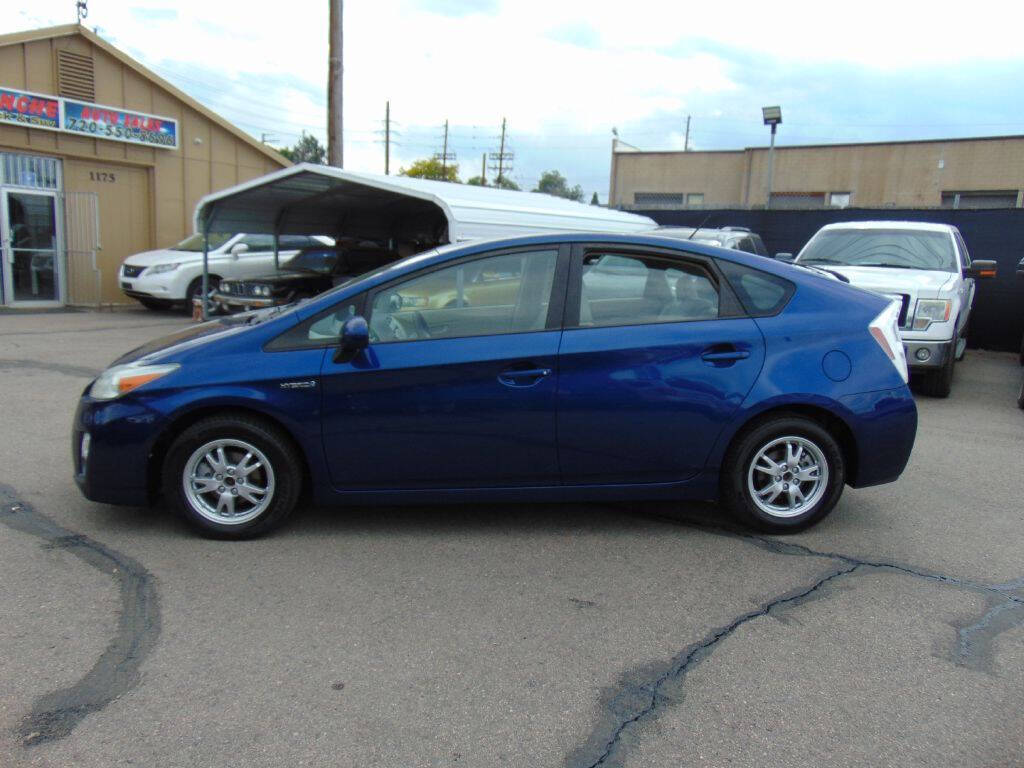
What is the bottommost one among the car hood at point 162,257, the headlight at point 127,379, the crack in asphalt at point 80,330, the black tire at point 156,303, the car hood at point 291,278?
the crack in asphalt at point 80,330

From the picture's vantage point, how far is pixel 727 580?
3.91 meters

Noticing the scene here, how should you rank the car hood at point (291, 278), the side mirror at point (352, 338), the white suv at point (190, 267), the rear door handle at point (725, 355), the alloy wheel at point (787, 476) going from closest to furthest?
the side mirror at point (352, 338), the rear door handle at point (725, 355), the alloy wheel at point (787, 476), the car hood at point (291, 278), the white suv at point (190, 267)

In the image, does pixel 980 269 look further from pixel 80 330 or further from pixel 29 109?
pixel 29 109

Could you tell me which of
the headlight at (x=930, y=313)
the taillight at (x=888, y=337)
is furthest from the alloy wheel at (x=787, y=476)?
the headlight at (x=930, y=313)

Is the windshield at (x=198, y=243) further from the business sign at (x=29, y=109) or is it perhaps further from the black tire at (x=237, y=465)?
the black tire at (x=237, y=465)

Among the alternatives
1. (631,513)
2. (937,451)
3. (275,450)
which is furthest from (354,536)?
(937,451)

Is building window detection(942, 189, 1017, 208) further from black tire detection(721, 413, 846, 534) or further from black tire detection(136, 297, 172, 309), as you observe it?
black tire detection(721, 413, 846, 534)

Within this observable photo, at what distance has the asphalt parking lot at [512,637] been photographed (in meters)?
2.66

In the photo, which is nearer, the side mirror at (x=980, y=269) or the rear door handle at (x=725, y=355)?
the rear door handle at (x=725, y=355)

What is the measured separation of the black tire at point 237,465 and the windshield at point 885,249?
6.99 m

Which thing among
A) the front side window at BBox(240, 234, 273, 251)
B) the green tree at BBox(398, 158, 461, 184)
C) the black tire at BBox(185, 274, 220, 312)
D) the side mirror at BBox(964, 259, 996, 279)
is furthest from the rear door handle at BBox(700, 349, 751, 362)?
the green tree at BBox(398, 158, 461, 184)

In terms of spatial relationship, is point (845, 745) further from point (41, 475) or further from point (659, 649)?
point (41, 475)

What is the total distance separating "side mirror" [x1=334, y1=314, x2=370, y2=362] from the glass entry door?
1367cm

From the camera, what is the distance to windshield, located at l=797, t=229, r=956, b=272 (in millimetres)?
9156
